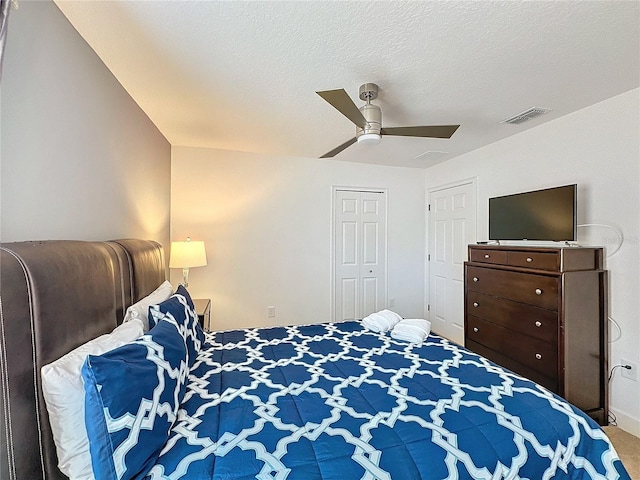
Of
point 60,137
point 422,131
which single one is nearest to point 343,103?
point 422,131

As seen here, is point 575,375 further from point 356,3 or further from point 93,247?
point 93,247

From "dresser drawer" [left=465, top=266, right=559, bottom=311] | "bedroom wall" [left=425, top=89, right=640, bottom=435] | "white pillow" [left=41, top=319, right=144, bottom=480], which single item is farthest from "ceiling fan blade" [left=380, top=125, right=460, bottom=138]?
"white pillow" [left=41, top=319, right=144, bottom=480]

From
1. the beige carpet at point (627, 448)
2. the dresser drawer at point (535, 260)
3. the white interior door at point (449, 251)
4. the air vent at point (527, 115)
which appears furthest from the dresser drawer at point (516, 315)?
the air vent at point (527, 115)

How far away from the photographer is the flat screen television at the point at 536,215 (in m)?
2.37

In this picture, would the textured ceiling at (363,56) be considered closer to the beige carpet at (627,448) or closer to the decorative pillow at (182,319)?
the decorative pillow at (182,319)

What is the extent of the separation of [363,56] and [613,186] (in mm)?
2162

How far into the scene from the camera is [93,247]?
4.54 ft

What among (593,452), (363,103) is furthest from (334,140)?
(593,452)

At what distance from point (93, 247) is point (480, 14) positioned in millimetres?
2137

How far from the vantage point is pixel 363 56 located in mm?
1806

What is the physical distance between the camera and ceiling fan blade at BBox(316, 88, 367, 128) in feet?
5.59

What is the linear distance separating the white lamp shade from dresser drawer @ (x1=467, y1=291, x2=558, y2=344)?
2.79m

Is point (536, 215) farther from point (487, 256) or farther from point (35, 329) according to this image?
Answer: point (35, 329)

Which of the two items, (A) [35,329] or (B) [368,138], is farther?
(B) [368,138]
